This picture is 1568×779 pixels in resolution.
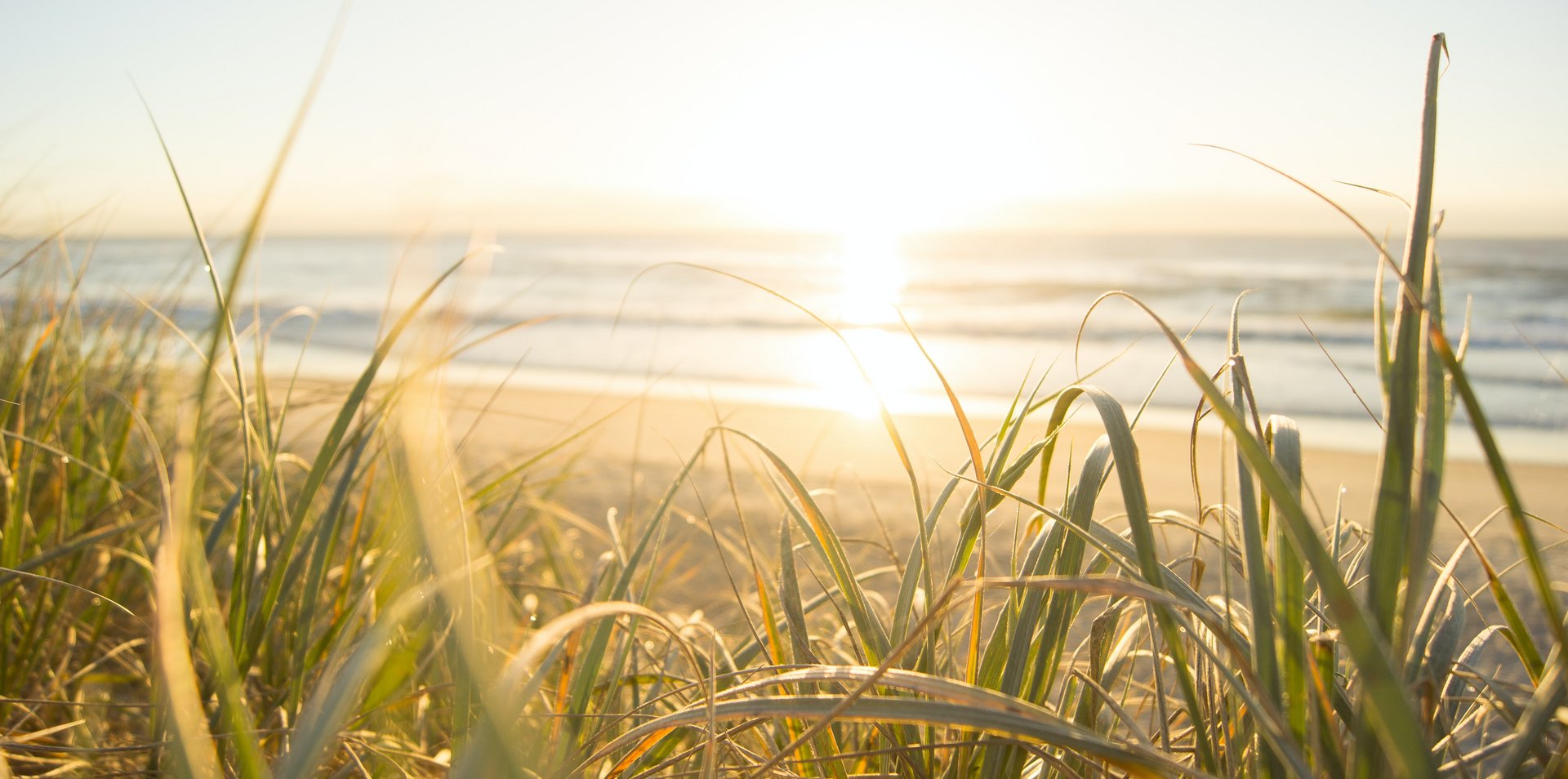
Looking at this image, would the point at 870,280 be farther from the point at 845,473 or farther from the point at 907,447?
the point at 845,473

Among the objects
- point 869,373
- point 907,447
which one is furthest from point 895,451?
point 869,373

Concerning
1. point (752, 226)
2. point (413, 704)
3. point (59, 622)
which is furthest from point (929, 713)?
point (752, 226)

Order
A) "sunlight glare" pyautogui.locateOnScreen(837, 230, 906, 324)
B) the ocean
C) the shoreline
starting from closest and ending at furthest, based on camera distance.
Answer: the ocean, the shoreline, "sunlight glare" pyautogui.locateOnScreen(837, 230, 906, 324)

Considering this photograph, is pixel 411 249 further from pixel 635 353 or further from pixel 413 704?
pixel 635 353

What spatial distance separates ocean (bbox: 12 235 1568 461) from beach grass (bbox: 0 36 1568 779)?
0.19m

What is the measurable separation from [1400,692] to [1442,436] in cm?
21

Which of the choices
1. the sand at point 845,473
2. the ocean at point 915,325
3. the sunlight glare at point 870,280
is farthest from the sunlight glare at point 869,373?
the sand at point 845,473

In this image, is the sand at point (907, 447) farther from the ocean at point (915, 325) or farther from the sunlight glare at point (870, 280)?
the sunlight glare at point (870, 280)

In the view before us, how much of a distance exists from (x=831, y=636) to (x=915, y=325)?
1015 cm

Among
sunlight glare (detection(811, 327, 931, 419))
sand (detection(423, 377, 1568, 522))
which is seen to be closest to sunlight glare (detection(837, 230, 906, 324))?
sunlight glare (detection(811, 327, 931, 419))

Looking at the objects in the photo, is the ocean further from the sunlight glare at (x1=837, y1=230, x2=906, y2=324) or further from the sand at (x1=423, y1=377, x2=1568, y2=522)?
the sand at (x1=423, y1=377, x2=1568, y2=522)

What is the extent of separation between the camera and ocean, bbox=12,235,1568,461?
293 centimetres

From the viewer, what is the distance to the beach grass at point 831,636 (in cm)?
62

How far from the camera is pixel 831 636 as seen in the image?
1.82 m
